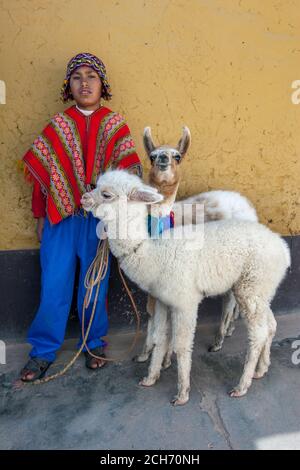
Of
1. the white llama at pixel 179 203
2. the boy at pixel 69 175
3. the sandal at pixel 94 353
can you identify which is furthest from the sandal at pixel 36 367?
the white llama at pixel 179 203

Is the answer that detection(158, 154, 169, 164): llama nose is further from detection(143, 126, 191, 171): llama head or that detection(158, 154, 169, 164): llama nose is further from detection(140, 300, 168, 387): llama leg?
detection(140, 300, 168, 387): llama leg

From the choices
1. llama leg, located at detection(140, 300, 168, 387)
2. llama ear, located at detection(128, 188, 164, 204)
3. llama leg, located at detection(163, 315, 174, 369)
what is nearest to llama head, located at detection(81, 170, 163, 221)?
llama ear, located at detection(128, 188, 164, 204)

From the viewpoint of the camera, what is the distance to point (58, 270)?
2.72m

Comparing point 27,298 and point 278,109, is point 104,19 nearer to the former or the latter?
point 278,109

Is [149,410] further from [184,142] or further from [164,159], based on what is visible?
[184,142]

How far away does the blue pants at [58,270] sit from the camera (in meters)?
2.71

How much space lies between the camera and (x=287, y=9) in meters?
3.33

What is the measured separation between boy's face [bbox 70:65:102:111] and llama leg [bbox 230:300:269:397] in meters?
1.62

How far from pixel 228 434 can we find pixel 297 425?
0.40 metres

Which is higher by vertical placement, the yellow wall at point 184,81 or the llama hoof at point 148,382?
the yellow wall at point 184,81

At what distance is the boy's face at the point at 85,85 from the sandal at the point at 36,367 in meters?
1.73

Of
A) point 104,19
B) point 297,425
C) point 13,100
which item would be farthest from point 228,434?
point 104,19

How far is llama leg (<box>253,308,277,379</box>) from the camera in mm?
2668

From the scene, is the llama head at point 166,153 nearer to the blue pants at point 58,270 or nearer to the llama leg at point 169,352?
the blue pants at point 58,270
